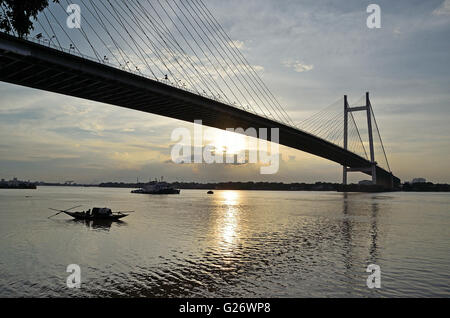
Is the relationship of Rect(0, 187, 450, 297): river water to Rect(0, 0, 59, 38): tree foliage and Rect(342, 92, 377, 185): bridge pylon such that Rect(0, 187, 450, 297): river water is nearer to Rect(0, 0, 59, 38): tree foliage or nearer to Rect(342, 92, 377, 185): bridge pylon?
Rect(0, 0, 59, 38): tree foliage

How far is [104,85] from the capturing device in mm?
36938

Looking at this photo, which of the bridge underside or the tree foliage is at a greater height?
the bridge underside

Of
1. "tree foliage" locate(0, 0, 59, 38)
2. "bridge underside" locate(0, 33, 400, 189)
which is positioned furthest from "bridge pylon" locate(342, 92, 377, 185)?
"tree foliage" locate(0, 0, 59, 38)

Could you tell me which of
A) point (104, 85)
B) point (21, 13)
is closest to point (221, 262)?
point (21, 13)

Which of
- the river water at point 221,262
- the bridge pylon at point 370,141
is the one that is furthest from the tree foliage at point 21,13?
the bridge pylon at point 370,141

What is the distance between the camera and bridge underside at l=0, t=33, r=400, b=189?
94.3 ft

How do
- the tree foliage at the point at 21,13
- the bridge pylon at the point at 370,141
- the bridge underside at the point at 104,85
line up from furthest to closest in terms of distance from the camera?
1. the bridge pylon at the point at 370,141
2. the bridge underside at the point at 104,85
3. the tree foliage at the point at 21,13

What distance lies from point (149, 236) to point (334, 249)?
45.0ft

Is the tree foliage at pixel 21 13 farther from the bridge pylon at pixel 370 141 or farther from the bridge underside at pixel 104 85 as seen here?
the bridge pylon at pixel 370 141

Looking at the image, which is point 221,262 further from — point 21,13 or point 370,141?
point 370,141

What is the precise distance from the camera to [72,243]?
23547 mm

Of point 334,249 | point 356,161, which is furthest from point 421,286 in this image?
point 356,161

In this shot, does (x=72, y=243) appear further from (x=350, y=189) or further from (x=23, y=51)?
(x=350, y=189)

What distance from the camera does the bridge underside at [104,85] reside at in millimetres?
28750
